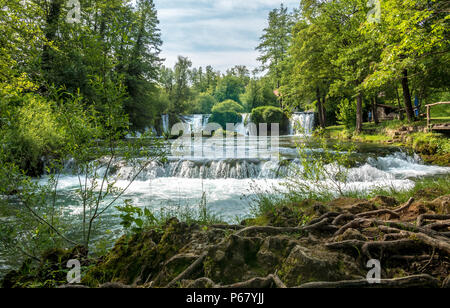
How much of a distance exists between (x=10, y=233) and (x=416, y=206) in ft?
15.7

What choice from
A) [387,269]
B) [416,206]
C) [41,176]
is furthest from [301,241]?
[41,176]

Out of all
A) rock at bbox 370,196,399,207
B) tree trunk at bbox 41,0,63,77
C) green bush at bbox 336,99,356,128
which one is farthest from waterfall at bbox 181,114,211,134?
rock at bbox 370,196,399,207

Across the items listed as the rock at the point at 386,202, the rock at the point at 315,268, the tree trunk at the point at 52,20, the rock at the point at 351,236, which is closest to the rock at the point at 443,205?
the rock at the point at 386,202

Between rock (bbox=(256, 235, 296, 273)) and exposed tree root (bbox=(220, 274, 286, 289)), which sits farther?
rock (bbox=(256, 235, 296, 273))

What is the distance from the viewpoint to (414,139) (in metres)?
13.4

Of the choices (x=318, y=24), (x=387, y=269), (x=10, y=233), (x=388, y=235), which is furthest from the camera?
(x=318, y=24)

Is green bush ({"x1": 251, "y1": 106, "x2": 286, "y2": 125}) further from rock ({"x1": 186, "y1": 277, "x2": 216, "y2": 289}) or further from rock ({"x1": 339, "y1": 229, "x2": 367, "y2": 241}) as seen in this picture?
rock ({"x1": 186, "y1": 277, "x2": 216, "y2": 289})

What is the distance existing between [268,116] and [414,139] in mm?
19270

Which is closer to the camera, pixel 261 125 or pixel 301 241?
pixel 301 241

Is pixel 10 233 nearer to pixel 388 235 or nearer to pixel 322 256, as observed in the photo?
pixel 322 256

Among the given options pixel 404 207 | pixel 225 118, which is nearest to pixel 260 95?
pixel 225 118

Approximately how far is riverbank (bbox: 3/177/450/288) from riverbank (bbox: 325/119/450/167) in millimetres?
8146

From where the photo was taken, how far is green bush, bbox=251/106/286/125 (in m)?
31.4

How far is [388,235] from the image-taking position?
82.3 inches
